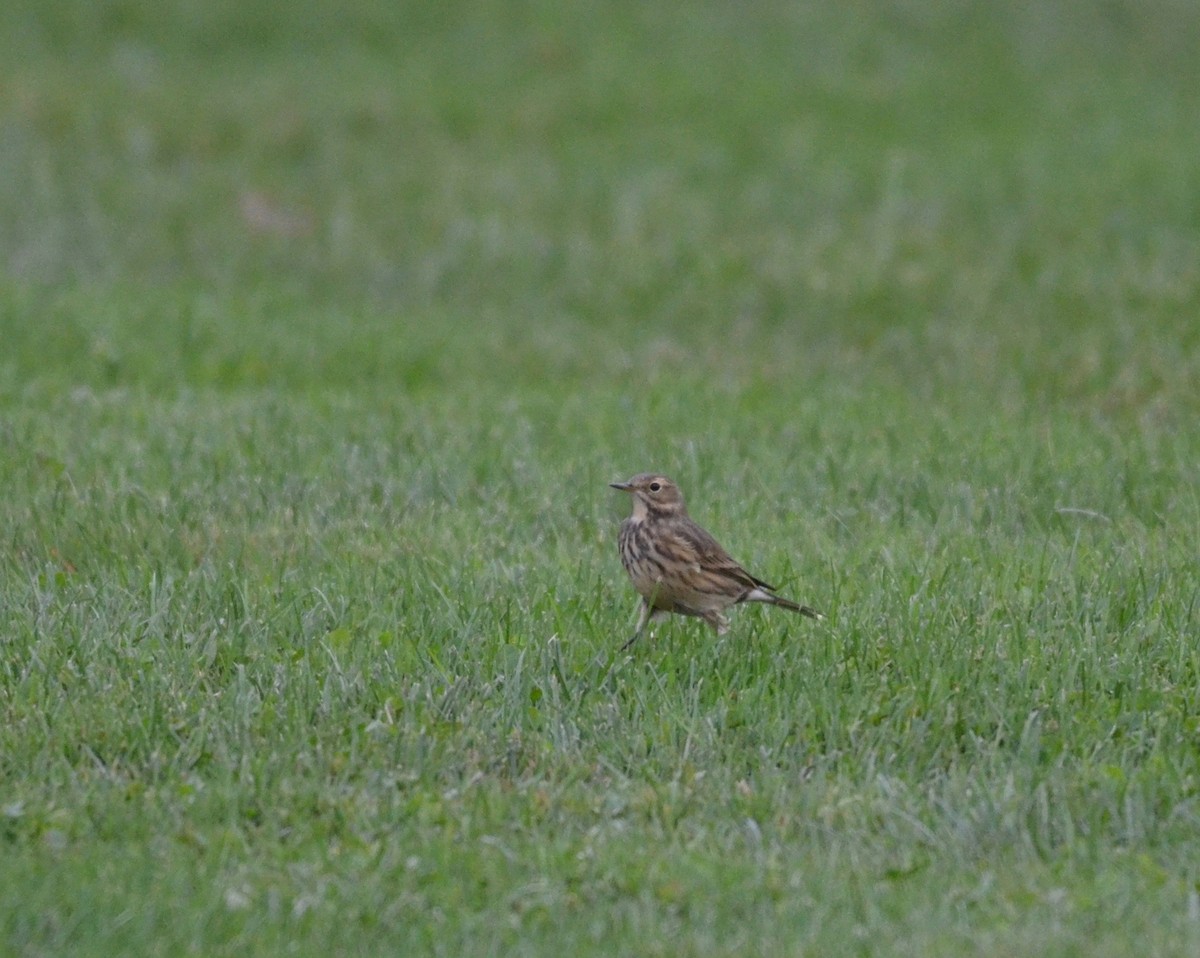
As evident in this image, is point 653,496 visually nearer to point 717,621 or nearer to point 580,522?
point 717,621

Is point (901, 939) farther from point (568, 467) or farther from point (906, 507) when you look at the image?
point (568, 467)

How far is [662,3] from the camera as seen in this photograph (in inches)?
933

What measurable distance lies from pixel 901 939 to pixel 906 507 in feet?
13.8

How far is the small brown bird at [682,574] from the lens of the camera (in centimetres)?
681

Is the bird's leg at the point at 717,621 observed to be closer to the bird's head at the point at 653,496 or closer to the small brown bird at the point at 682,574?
the small brown bird at the point at 682,574

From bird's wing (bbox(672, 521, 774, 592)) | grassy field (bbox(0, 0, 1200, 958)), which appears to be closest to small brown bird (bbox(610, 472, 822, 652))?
bird's wing (bbox(672, 521, 774, 592))

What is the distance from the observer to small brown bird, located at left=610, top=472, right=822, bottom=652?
22.3 ft

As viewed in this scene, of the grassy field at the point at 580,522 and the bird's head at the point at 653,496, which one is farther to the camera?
the bird's head at the point at 653,496

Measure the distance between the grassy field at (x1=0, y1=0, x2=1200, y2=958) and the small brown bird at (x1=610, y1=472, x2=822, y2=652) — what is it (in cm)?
16

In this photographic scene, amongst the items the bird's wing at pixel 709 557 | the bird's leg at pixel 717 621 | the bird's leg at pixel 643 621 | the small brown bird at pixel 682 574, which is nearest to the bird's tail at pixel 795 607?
the small brown bird at pixel 682 574

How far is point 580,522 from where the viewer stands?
28.3 ft

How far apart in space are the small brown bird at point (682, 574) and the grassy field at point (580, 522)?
0.16 meters

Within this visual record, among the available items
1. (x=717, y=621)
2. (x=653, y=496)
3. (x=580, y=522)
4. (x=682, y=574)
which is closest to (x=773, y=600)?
(x=717, y=621)

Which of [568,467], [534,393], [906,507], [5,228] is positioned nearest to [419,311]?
[534,393]
